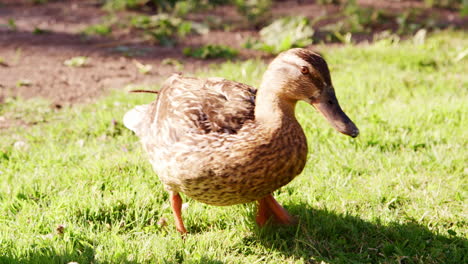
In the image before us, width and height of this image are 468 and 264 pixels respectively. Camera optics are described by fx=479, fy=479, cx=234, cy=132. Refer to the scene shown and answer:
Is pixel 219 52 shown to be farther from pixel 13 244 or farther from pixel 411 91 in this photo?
pixel 13 244

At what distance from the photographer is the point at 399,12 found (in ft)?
25.2

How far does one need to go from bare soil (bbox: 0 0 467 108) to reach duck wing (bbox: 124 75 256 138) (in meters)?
2.16

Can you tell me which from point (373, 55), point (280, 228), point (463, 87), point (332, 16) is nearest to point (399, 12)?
point (332, 16)

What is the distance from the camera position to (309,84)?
2.57m

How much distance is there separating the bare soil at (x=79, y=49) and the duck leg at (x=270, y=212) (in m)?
2.76

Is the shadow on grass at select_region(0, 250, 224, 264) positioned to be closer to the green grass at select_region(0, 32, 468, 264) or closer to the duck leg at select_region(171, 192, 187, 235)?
the green grass at select_region(0, 32, 468, 264)

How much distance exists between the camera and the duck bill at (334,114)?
2544 millimetres

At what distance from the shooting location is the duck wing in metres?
2.69

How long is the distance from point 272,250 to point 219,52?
12.5ft

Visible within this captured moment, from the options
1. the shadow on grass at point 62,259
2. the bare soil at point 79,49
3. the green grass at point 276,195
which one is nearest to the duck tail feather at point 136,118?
the green grass at point 276,195

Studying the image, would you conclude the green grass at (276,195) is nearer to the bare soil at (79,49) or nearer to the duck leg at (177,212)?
the duck leg at (177,212)

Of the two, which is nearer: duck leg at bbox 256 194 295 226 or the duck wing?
the duck wing

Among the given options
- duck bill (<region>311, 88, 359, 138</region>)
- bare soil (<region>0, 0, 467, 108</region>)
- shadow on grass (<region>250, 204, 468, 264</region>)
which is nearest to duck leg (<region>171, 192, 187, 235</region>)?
shadow on grass (<region>250, 204, 468, 264</region>)

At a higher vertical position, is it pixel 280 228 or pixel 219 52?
pixel 219 52
